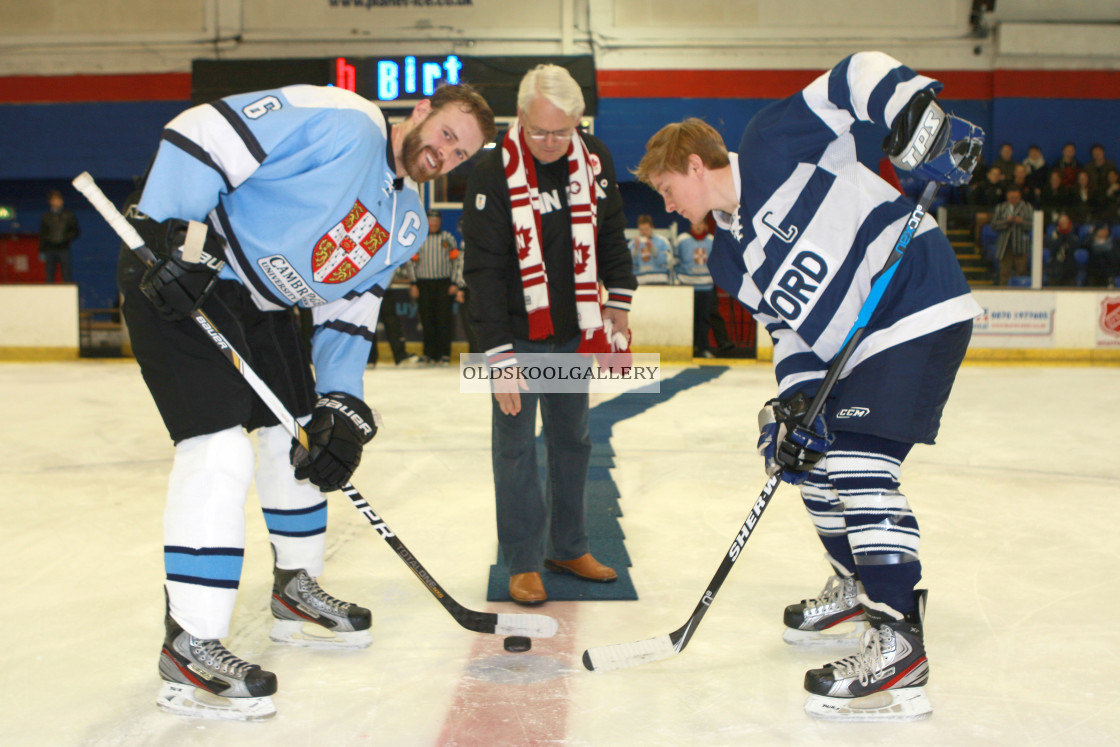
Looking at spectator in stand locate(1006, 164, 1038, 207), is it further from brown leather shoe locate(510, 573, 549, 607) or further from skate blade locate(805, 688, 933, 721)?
skate blade locate(805, 688, 933, 721)

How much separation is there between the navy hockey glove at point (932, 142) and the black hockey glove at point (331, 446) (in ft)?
3.45

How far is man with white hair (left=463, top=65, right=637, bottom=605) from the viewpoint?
214 centimetres

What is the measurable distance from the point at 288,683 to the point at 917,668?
1.15m

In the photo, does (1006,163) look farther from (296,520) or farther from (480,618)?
(296,520)

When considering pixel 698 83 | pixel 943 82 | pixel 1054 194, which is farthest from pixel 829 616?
pixel 943 82

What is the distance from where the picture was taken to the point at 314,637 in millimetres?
1931

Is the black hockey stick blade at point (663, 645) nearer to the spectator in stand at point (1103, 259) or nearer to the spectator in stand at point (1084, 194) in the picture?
the spectator in stand at point (1103, 259)

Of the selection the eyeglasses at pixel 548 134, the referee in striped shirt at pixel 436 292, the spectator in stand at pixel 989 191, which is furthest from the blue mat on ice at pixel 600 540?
the spectator in stand at pixel 989 191

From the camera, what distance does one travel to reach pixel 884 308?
5.38ft

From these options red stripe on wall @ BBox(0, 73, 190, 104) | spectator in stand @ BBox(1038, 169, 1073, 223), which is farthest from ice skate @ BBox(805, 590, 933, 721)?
red stripe on wall @ BBox(0, 73, 190, 104)

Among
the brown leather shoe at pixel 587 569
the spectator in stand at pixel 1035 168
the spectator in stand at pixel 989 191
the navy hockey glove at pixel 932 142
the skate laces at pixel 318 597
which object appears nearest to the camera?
the navy hockey glove at pixel 932 142

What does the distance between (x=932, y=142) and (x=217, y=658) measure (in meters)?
1.50

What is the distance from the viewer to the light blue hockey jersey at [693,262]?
8.27m

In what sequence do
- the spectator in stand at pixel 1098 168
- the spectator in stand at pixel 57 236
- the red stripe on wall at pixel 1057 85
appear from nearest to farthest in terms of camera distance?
the spectator in stand at pixel 1098 168, the spectator in stand at pixel 57 236, the red stripe on wall at pixel 1057 85
